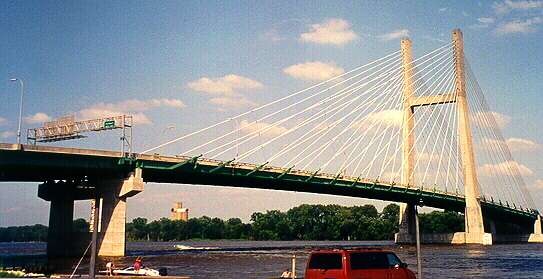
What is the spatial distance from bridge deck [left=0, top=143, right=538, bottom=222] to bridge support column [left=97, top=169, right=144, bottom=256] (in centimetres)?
180

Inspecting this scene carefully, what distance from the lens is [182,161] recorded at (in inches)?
3258

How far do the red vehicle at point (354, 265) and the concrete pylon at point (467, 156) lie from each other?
9871 centimetres

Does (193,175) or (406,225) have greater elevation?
(193,175)

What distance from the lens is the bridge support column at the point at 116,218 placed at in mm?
76000

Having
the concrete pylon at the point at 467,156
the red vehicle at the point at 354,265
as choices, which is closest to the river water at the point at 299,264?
the red vehicle at the point at 354,265

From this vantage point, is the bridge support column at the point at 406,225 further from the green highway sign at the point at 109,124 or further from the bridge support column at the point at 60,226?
the green highway sign at the point at 109,124

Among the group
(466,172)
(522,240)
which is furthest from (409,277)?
(522,240)

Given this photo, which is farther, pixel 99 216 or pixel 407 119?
pixel 407 119

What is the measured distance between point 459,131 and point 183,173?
58778 mm

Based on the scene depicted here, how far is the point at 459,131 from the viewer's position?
117 metres

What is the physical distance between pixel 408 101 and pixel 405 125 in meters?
5.51

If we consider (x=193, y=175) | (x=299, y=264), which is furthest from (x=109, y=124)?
(x=299, y=264)

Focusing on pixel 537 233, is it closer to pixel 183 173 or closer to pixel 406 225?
pixel 406 225

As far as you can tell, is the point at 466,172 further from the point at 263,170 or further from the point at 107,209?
the point at 107,209
